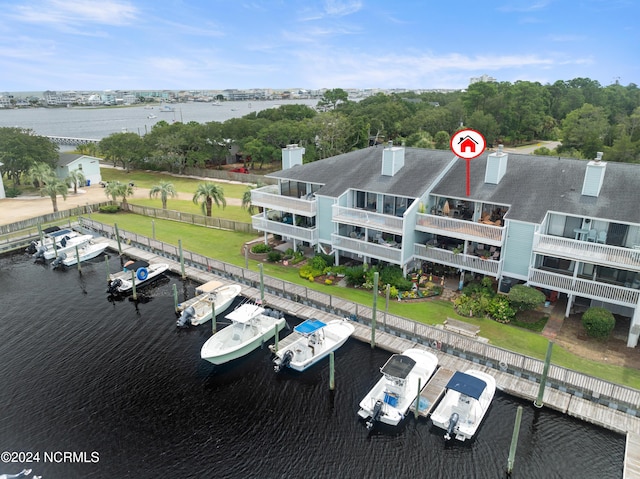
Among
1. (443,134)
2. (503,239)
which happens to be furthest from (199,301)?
(443,134)

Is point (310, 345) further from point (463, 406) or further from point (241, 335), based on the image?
point (463, 406)

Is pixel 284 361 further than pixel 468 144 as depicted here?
No

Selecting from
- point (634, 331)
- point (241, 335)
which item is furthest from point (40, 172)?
point (634, 331)

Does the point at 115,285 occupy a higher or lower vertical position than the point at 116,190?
lower

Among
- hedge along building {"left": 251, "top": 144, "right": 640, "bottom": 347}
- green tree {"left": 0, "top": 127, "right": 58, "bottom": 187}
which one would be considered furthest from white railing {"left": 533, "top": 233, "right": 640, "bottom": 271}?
green tree {"left": 0, "top": 127, "right": 58, "bottom": 187}

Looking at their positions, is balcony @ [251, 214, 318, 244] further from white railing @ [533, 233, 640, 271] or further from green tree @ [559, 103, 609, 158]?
green tree @ [559, 103, 609, 158]

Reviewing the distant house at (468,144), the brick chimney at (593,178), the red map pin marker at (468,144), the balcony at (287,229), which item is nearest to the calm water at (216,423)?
the balcony at (287,229)

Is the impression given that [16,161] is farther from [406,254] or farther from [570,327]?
[570,327]
